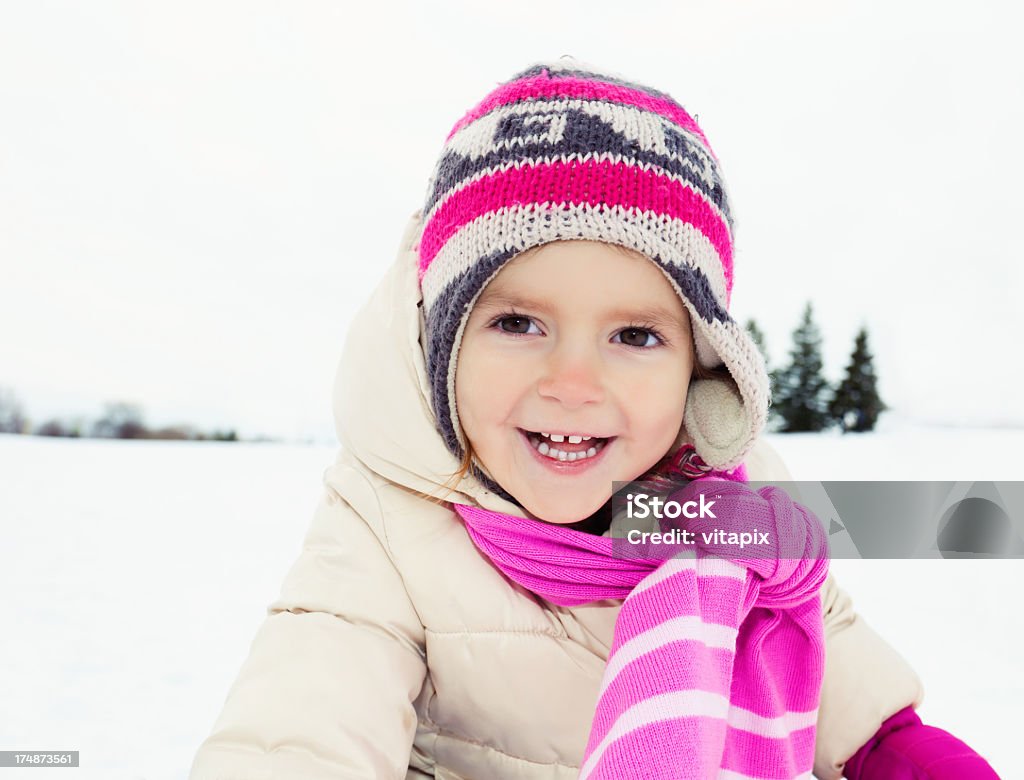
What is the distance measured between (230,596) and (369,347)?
0.85m

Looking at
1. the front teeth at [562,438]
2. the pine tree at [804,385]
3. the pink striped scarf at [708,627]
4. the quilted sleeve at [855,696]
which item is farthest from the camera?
the pine tree at [804,385]

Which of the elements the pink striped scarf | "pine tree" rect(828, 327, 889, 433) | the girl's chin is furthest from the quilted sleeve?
"pine tree" rect(828, 327, 889, 433)

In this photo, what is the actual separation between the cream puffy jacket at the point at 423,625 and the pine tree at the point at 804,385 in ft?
15.0

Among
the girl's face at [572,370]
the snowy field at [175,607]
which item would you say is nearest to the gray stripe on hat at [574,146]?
the girl's face at [572,370]

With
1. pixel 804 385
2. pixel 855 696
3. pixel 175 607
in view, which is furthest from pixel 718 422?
pixel 804 385

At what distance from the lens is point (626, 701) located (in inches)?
31.4

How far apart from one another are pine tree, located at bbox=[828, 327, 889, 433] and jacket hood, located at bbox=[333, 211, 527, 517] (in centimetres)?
502

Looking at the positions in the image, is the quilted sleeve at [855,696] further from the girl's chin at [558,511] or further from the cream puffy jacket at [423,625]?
the girl's chin at [558,511]

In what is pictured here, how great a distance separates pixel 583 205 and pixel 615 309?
11 cm

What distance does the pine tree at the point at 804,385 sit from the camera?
→ 18.8ft

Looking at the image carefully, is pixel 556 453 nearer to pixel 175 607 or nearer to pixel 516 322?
pixel 516 322

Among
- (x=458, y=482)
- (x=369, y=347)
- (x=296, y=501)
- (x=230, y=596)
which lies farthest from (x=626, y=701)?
(x=296, y=501)

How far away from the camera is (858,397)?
5.83 metres

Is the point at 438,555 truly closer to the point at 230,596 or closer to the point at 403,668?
the point at 403,668
